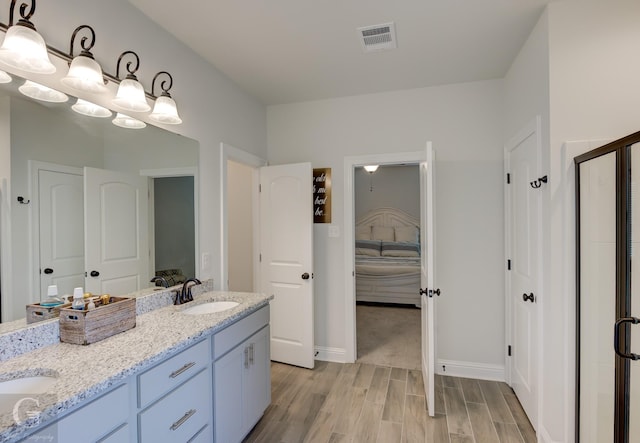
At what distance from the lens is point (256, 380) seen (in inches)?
86.4

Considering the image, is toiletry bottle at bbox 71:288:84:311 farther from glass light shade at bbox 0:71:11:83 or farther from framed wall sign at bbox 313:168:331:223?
framed wall sign at bbox 313:168:331:223

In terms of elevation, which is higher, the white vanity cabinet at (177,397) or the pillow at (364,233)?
the pillow at (364,233)

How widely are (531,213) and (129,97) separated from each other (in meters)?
2.58

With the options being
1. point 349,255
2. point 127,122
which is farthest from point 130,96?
point 349,255

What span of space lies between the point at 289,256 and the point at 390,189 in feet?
14.4

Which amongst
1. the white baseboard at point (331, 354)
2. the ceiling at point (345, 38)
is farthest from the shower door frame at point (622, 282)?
the white baseboard at point (331, 354)

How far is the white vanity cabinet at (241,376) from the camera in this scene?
71.2 inches

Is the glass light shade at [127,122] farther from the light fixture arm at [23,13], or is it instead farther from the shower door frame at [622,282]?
the shower door frame at [622,282]

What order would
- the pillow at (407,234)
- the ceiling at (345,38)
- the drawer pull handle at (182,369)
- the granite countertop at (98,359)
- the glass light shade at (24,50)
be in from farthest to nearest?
the pillow at (407,234) → the ceiling at (345,38) → the drawer pull handle at (182,369) → the glass light shade at (24,50) → the granite countertop at (98,359)

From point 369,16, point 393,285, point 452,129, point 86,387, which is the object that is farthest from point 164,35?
point 393,285

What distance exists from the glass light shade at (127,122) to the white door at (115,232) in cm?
28

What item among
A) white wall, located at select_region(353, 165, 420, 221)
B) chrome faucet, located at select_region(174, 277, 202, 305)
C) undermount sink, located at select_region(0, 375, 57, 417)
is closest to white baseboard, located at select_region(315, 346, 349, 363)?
chrome faucet, located at select_region(174, 277, 202, 305)

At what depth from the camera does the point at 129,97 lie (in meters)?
Result: 1.73

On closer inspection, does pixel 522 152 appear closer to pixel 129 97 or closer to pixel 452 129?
pixel 452 129
